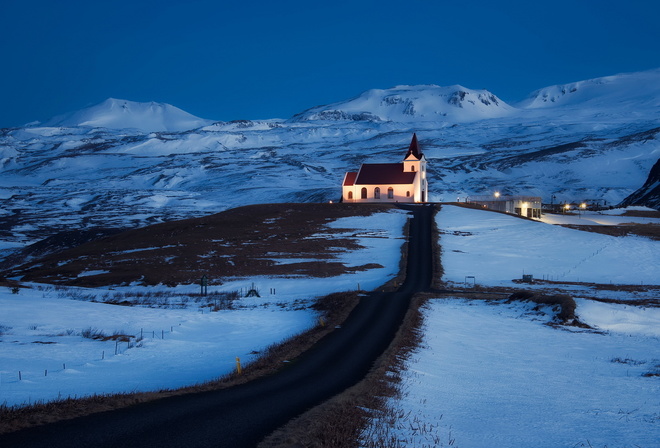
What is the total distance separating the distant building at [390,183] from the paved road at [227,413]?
82379mm

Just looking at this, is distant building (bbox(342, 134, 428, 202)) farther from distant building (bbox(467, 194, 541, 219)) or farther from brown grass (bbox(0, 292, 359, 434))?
brown grass (bbox(0, 292, 359, 434))

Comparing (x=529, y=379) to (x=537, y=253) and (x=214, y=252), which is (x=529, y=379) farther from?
(x=214, y=252)

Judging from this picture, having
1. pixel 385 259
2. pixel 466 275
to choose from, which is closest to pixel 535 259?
pixel 466 275

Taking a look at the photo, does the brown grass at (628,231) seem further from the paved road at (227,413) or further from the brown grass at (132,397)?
the paved road at (227,413)

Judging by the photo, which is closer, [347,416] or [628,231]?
[347,416]

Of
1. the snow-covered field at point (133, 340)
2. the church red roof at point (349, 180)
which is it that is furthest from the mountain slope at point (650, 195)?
the snow-covered field at point (133, 340)

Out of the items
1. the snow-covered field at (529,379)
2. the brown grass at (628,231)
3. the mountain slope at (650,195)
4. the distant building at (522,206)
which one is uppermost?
the mountain slope at (650,195)

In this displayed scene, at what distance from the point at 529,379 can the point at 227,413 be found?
39.9 feet

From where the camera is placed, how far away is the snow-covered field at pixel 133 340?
19.6m

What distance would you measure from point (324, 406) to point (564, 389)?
9.53 meters

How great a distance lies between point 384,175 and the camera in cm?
10812

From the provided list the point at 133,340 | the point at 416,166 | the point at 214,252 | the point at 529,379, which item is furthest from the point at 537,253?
the point at 133,340

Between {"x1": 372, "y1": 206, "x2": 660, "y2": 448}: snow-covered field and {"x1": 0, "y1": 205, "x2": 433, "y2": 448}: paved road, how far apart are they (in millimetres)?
2458

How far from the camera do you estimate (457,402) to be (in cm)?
1766
